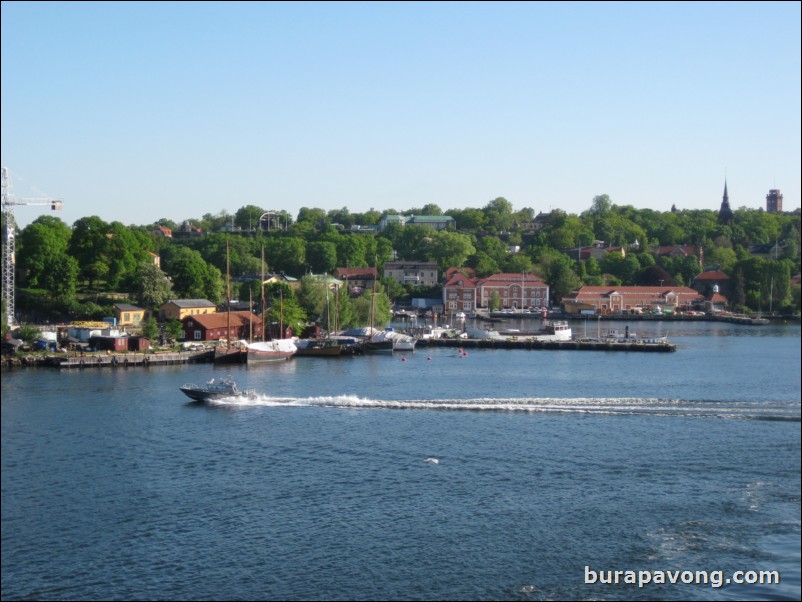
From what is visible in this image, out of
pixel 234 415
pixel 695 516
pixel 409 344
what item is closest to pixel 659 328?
pixel 409 344

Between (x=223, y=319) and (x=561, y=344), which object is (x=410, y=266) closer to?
(x=561, y=344)

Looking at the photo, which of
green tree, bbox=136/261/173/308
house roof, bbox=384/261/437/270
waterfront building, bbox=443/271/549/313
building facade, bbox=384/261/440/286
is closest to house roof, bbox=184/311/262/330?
green tree, bbox=136/261/173/308

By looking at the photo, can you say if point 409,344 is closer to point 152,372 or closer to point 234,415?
point 152,372

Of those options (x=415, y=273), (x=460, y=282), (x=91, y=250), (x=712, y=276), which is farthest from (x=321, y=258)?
(x=712, y=276)

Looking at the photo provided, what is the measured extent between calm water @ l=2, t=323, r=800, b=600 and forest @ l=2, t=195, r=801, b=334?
6.45 ft

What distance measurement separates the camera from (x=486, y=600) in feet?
21.9

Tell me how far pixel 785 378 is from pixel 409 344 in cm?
940

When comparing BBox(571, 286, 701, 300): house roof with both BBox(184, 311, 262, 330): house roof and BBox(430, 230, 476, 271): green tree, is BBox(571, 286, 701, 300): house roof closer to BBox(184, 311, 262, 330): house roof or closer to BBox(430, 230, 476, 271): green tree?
BBox(430, 230, 476, 271): green tree

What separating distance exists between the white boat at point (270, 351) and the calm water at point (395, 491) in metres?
3.89

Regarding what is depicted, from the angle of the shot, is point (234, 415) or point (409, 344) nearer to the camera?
point (234, 415)

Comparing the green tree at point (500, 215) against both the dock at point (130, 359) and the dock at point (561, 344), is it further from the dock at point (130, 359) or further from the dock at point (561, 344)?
the dock at point (130, 359)

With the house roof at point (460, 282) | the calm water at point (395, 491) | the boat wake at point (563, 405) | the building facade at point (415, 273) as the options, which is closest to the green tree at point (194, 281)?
the calm water at point (395, 491)

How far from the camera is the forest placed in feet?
80.3

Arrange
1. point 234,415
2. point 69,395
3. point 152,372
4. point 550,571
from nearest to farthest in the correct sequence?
point 550,571, point 234,415, point 69,395, point 152,372
